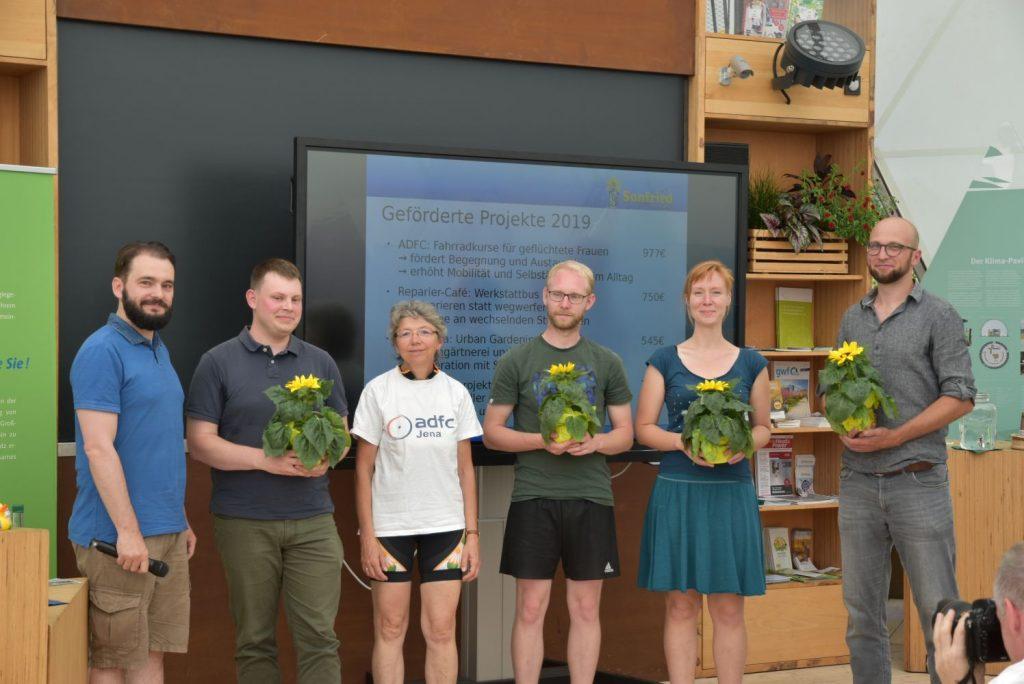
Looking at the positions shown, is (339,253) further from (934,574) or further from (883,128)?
(883,128)

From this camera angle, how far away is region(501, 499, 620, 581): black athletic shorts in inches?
155

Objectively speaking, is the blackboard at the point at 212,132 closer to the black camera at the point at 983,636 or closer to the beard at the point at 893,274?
the beard at the point at 893,274

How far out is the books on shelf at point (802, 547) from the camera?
555 cm

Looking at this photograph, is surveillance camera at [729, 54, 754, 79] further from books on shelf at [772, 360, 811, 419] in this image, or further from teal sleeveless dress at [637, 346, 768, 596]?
teal sleeveless dress at [637, 346, 768, 596]

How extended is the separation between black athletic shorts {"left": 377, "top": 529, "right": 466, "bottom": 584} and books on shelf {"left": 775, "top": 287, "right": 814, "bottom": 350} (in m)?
2.29

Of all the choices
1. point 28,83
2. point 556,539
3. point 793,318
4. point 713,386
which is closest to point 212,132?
point 28,83

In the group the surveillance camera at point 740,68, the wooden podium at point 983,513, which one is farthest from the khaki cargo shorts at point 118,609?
the wooden podium at point 983,513

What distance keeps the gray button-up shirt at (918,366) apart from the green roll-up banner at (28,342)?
107 inches

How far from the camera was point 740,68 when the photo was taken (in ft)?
16.6

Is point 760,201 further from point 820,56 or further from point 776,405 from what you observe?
point 776,405

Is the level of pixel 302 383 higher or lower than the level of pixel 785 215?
lower

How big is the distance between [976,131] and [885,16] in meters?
0.74

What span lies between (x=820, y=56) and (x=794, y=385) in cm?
151

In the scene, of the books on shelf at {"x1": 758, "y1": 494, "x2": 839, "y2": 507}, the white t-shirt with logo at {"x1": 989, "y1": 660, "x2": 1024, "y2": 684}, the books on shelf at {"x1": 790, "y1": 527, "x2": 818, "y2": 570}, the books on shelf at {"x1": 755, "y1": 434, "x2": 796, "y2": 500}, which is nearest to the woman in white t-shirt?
the books on shelf at {"x1": 758, "y1": 494, "x2": 839, "y2": 507}
